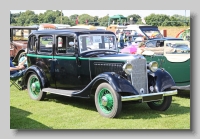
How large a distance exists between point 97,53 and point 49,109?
1.35 m

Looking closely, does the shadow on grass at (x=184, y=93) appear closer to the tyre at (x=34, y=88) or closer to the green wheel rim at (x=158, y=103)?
the green wheel rim at (x=158, y=103)

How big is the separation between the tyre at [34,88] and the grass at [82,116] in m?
0.13

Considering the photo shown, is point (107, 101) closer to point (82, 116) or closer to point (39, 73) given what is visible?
point (82, 116)

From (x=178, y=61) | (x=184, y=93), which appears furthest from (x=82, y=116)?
(x=178, y=61)

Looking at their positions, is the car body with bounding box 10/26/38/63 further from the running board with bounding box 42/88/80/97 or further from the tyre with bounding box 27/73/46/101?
the running board with bounding box 42/88/80/97

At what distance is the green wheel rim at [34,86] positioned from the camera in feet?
24.0

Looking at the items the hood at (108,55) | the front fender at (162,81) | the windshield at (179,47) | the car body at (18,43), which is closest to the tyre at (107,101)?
the hood at (108,55)

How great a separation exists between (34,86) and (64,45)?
3.62 ft

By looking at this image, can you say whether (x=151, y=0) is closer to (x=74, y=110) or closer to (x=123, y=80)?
(x=123, y=80)

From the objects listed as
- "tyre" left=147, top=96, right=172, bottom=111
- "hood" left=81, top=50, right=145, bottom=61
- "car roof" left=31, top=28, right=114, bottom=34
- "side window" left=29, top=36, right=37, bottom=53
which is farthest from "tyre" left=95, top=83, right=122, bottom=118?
"side window" left=29, top=36, right=37, bottom=53

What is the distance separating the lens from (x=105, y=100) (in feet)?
19.5

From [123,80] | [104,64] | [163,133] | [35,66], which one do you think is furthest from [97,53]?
[163,133]

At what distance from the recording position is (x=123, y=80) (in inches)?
231

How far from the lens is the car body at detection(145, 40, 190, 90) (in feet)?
24.5
